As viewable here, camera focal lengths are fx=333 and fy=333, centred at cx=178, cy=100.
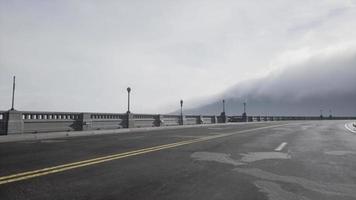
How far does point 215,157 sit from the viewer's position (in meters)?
10.4

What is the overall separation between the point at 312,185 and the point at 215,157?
13.2 feet

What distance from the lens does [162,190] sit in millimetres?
5977

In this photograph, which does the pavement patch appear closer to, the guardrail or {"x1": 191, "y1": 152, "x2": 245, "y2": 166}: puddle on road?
{"x1": 191, "y1": 152, "x2": 245, "y2": 166}: puddle on road

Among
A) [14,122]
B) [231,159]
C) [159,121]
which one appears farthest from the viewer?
[159,121]

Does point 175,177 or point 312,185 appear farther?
point 175,177

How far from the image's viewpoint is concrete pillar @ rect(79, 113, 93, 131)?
25250 millimetres

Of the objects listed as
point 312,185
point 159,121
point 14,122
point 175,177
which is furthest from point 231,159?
point 159,121

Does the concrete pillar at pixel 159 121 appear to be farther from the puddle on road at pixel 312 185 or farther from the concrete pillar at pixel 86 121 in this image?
the puddle on road at pixel 312 185

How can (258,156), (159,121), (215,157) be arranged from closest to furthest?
(215,157), (258,156), (159,121)

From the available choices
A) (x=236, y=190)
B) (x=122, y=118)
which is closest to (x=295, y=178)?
(x=236, y=190)

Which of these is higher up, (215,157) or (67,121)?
(67,121)

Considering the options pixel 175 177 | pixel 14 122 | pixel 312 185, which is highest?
pixel 14 122

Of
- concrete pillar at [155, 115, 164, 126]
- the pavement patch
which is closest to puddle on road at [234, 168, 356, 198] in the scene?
the pavement patch

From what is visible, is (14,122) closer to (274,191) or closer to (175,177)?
(175,177)
